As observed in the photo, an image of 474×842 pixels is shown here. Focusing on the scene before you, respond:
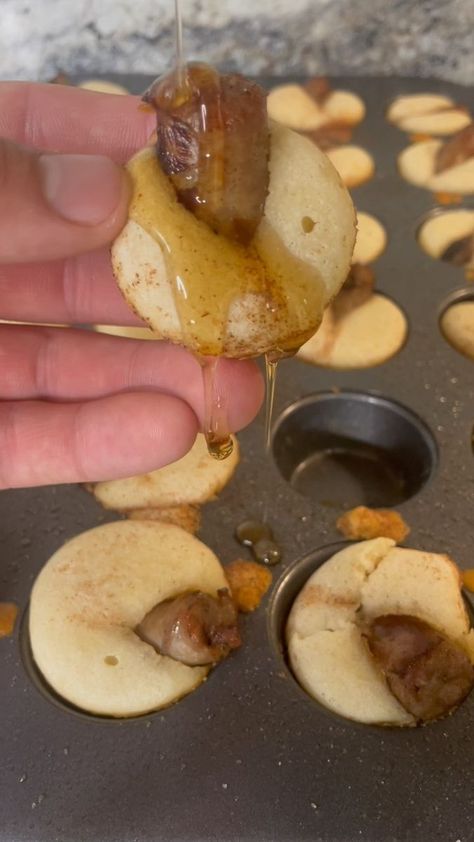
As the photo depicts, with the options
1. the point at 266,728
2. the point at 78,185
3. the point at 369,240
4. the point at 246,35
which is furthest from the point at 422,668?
the point at 246,35

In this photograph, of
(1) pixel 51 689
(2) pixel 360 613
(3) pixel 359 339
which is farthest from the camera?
(3) pixel 359 339

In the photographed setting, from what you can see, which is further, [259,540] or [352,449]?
[352,449]

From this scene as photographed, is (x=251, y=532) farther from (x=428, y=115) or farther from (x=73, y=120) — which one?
(x=428, y=115)

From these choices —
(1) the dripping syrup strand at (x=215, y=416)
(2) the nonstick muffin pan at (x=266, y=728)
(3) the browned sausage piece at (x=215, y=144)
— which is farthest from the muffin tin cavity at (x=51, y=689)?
(3) the browned sausage piece at (x=215, y=144)

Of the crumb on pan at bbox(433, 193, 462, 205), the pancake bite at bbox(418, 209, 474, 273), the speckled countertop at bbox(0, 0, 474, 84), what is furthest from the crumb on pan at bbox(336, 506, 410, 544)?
the speckled countertop at bbox(0, 0, 474, 84)

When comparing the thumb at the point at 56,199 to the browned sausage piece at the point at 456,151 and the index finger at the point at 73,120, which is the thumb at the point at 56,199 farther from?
the browned sausage piece at the point at 456,151

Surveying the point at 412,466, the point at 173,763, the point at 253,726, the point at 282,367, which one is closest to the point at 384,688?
the point at 253,726

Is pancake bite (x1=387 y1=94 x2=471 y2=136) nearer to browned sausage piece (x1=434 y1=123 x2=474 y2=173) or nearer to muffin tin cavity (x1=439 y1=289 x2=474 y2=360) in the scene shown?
browned sausage piece (x1=434 y1=123 x2=474 y2=173)
